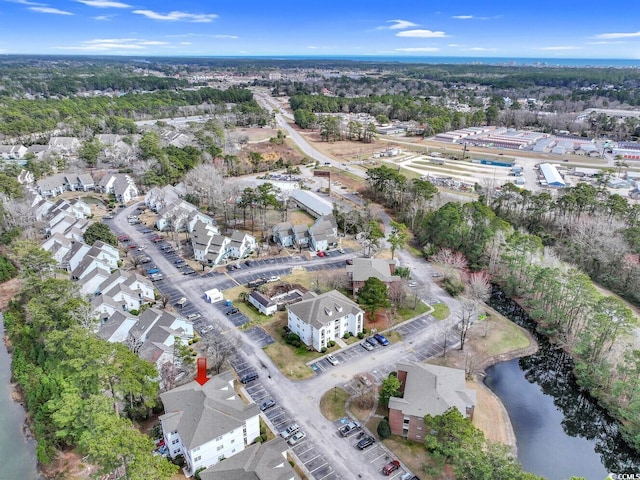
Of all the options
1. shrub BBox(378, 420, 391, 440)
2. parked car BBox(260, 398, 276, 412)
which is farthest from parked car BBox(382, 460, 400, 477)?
parked car BBox(260, 398, 276, 412)

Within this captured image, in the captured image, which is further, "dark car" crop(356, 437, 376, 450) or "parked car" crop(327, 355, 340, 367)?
"parked car" crop(327, 355, 340, 367)

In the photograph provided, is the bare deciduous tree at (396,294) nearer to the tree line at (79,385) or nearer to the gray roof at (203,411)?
the gray roof at (203,411)

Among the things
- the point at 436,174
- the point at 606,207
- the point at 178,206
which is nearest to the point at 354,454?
the point at 178,206

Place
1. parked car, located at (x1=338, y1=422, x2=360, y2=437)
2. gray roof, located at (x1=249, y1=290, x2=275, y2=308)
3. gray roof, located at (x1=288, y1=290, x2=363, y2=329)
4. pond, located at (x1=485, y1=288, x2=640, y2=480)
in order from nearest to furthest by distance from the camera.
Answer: parked car, located at (x1=338, y1=422, x2=360, y2=437)
pond, located at (x1=485, y1=288, x2=640, y2=480)
gray roof, located at (x1=288, y1=290, x2=363, y2=329)
gray roof, located at (x1=249, y1=290, x2=275, y2=308)

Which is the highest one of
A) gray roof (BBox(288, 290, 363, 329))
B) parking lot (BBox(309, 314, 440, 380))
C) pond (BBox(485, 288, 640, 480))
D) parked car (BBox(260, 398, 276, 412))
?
gray roof (BBox(288, 290, 363, 329))

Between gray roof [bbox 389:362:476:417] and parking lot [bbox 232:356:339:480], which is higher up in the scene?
gray roof [bbox 389:362:476:417]

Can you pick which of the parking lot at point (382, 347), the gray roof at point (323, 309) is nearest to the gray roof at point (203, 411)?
the parking lot at point (382, 347)

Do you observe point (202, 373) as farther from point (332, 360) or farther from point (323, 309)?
point (323, 309)

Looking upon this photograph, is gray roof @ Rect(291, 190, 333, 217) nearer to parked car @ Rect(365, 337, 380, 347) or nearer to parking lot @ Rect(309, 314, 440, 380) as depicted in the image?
parking lot @ Rect(309, 314, 440, 380)
